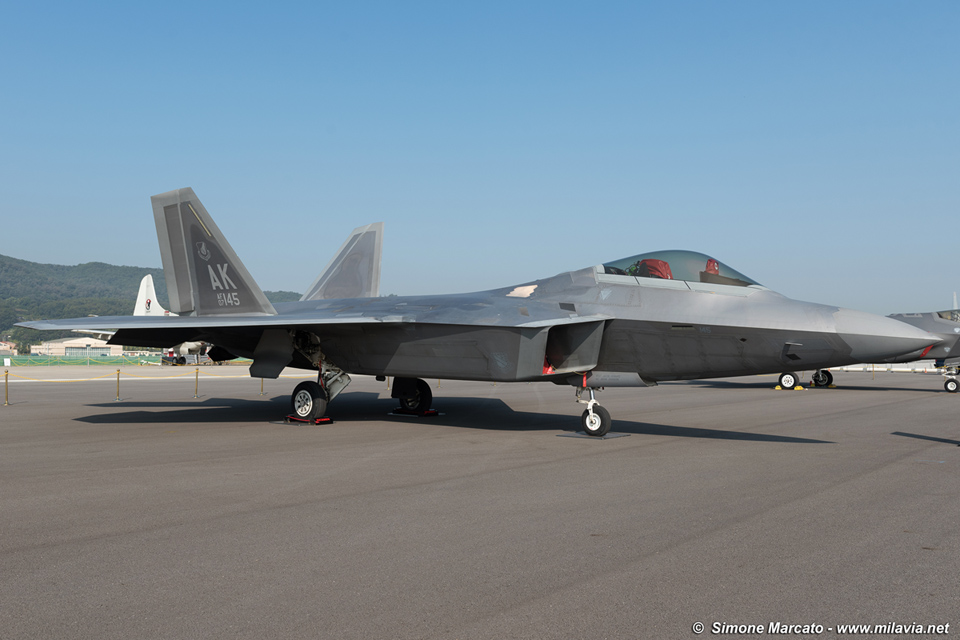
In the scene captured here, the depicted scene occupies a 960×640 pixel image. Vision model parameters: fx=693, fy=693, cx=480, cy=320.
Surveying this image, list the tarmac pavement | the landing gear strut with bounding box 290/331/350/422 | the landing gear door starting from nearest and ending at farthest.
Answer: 1. the tarmac pavement
2. the landing gear door
3. the landing gear strut with bounding box 290/331/350/422

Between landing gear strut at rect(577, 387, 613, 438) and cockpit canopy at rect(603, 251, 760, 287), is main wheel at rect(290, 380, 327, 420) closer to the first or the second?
landing gear strut at rect(577, 387, 613, 438)

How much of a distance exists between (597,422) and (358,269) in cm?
979

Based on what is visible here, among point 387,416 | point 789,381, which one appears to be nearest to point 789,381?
point 789,381

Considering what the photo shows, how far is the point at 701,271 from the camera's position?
9836mm

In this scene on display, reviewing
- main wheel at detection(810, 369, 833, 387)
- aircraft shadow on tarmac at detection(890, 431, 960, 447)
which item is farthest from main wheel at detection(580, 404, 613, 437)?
main wheel at detection(810, 369, 833, 387)

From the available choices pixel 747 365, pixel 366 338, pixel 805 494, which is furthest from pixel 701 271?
pixel 366 338

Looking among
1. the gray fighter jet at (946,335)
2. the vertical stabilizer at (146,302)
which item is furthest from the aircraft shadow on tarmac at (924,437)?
the vertical stabilizer at (146,302)

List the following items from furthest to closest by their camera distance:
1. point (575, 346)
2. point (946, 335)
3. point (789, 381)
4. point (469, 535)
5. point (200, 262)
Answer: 1. point (789, 381)
2. point (946, 335)
3. point (200, 262)
4. point (575, 346)
5. point (469, 535)

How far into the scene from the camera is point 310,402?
1227cm

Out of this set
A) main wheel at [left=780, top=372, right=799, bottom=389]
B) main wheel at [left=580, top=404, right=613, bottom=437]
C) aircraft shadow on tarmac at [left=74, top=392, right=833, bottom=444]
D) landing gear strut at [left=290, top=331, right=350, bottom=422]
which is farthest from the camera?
main wheel at [left=780, top=372, right=799, bottom=389]

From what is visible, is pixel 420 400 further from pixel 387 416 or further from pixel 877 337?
pixel 877 337

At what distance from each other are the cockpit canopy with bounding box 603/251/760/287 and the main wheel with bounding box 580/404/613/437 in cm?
208

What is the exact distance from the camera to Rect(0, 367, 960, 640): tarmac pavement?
3.26m

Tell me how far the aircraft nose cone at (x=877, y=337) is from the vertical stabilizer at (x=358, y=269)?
39.3 feet
